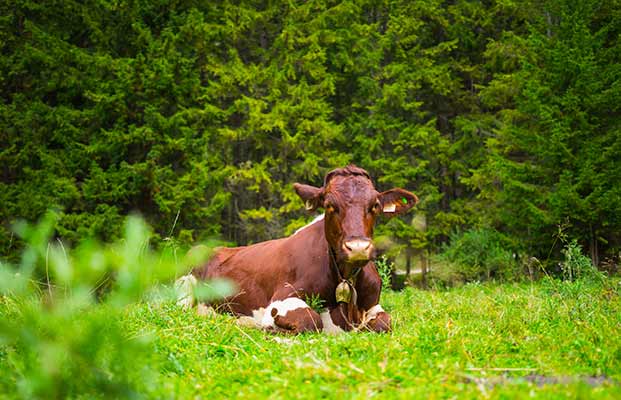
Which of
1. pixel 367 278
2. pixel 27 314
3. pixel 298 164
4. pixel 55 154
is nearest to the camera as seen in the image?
pixel 27 314

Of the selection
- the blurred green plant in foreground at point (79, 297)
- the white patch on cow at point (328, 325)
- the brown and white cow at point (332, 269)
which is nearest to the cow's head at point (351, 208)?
the brown and white cow at point (332, 269)

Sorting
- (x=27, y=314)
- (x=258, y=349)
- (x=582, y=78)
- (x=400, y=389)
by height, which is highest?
(x=582, y=78)

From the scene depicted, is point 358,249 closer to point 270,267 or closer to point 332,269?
point 332,269

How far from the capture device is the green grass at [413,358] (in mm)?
2602

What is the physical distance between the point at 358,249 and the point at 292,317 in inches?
37.7

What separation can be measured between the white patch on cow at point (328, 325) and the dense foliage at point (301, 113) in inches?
327

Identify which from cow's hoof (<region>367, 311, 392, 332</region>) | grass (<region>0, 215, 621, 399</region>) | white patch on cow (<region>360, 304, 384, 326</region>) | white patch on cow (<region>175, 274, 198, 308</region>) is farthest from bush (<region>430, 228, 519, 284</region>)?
white patch on cow (<region>175, 274, 198, 308</region>)

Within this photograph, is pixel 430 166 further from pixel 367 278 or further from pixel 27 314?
pixel 27 314

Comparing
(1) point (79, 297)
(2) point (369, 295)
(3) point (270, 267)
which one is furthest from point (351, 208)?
(1) point (79, 297)

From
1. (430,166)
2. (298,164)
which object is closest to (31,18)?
(298,164)

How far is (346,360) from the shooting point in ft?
10.8

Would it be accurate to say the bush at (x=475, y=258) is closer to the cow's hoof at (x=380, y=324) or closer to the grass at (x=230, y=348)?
the grass at (x=230, y=348)

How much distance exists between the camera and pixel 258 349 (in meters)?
4.07

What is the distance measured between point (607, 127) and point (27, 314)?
13.6 meters
